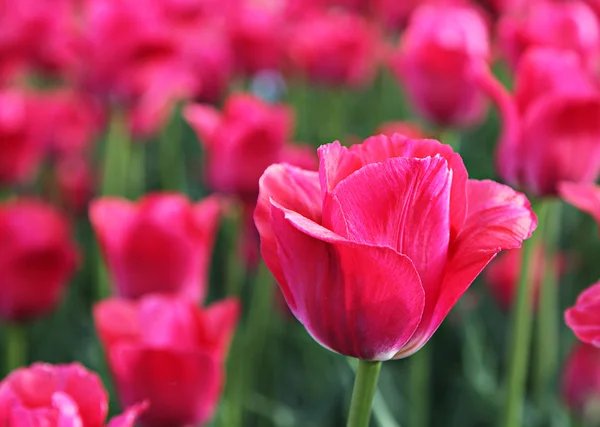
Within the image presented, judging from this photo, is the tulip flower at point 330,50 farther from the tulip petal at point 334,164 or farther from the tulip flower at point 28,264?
the tulip petal at point 334,164

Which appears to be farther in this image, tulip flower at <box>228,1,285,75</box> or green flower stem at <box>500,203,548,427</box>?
tulip flower at <box>228,1,285,75</box>

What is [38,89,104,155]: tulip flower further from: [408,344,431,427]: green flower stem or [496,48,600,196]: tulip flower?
[496,48,600,196]: tulip flower

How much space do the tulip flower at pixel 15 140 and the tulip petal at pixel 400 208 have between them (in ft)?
2.01

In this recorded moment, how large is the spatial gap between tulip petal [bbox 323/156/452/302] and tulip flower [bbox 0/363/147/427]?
4.0 inches

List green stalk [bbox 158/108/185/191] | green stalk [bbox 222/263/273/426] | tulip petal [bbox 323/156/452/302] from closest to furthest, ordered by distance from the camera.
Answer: tulip petal [bbox 323/156/452/302] → green stalk [bbox 222/263/273/426] → green stalk [bbox 158/108/185/191]

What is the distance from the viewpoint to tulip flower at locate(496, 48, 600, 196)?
503 mm

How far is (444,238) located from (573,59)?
29cm

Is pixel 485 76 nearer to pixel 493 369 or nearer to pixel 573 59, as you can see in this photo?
pixel 573 59

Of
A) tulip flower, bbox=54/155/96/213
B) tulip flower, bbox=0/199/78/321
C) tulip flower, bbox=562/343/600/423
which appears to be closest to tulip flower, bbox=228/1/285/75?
tulip flower, bbox=54/155/96/213

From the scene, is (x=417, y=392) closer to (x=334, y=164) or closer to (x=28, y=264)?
(x=28, y=264)

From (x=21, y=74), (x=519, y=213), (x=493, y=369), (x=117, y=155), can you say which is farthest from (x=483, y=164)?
(x=21, y=74)

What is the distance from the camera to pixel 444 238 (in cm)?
29

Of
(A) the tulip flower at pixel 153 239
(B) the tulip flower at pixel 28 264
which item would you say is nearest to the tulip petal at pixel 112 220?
(A) the tulip flower at pixel 153 239

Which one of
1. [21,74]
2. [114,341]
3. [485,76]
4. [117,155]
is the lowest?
[21,74]
